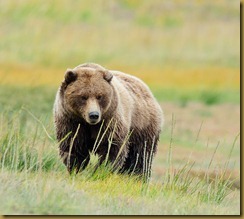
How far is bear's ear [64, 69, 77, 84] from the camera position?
1023 cm

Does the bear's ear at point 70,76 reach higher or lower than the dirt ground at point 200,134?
higher

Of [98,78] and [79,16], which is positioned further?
[79,16]

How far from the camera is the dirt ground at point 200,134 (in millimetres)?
17109

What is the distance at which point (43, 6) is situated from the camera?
2745 centimetres

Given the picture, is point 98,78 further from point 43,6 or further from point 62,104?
point 43,6

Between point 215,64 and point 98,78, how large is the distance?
→ 56.5 ft

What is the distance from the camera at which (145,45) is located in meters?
28.4

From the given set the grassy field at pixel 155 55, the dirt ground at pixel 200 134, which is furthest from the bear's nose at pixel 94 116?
the grassy field at pixel 155 55

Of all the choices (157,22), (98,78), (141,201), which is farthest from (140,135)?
(157,22)

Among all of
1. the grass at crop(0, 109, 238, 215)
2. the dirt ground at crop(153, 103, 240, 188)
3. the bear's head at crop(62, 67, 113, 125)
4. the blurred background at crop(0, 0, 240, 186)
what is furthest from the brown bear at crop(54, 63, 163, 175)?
the blurred background at crop(0, 0, 240, 186)

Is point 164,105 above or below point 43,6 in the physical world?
below

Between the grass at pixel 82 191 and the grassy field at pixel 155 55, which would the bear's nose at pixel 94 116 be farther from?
the grassy field at pixel 155 55

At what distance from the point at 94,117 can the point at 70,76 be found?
1.82ft

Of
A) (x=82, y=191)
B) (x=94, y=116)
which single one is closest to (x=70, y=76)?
(x=94, y=116)
